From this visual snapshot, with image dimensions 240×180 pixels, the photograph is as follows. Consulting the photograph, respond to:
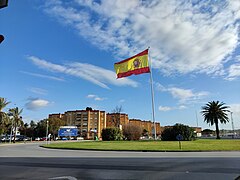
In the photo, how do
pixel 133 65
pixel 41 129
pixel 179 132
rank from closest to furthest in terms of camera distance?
pixel 133 65
pixel 179 132
pixel 41 129

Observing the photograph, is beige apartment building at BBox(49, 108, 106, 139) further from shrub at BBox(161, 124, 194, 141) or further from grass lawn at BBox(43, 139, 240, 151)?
grass lawn at BBox(43, 139, 240, 151)

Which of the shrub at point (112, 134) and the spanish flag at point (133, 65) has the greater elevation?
the spanish flag at point (133, 65)

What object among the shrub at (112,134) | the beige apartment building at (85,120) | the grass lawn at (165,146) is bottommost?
the grass lawn at (165,146)

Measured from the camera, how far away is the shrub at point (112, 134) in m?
55.6

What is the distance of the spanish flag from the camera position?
3400cm

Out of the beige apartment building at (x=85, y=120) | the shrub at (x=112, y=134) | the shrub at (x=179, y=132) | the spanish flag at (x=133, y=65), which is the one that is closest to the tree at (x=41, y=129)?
the beige apartment building at (x=85, y=120)

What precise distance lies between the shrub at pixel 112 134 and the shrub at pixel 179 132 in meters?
11.1

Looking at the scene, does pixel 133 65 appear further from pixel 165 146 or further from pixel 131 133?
pixel 131 133

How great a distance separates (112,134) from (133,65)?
25467mm

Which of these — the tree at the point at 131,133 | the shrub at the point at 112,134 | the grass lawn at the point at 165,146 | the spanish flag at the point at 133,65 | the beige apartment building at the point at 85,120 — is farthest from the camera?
the beige apartment building at the point at 85,120

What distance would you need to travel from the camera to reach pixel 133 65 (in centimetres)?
3456

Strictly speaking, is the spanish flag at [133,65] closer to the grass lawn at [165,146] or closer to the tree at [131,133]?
the grass lawn at [165,146]

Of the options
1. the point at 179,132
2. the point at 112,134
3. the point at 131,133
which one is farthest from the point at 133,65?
the point at 131,133

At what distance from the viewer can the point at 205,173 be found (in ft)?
Answer: 29.8
